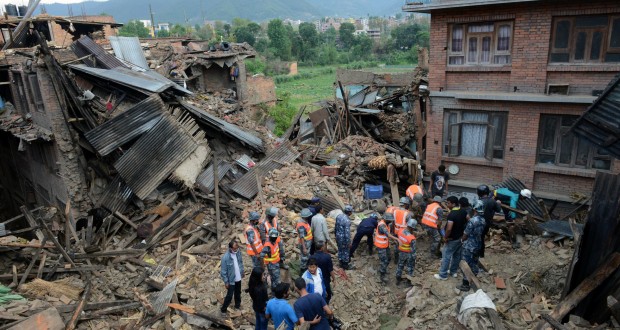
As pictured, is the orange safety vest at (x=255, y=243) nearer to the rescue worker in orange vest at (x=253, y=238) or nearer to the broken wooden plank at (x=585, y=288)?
the rescue worker in orange vest at (x=253, y=238)

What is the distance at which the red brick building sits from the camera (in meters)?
10.9

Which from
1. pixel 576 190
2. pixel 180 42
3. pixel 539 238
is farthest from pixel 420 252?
pixel 180 42

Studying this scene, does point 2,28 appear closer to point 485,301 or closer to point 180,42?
point 180,42

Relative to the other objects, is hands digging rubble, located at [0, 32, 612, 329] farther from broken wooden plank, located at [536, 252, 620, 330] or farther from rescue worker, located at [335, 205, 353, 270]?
broken wooden plank, located at [536, 252, 620, 330]

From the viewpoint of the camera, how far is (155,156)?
509 inches

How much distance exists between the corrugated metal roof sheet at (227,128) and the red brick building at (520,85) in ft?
20.0

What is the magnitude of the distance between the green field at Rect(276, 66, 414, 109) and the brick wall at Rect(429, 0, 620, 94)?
38.2 meters

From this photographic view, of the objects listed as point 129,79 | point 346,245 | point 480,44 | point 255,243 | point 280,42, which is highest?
point 280,42

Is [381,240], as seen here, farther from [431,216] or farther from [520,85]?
[520,85]

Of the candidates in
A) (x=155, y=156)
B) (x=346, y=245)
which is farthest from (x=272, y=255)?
(x=155, y=156)

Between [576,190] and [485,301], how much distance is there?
6783 mm

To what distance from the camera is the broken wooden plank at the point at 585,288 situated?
6.43 m

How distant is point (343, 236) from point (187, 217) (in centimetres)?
→ 538

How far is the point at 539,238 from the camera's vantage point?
998 centimetres
